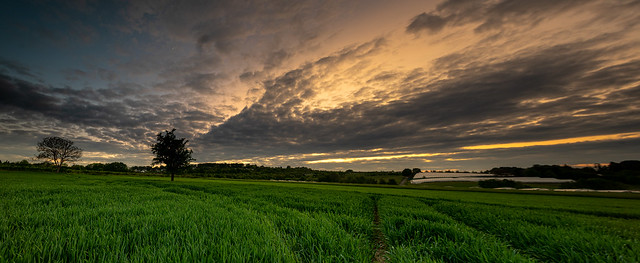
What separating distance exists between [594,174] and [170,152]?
477 ft

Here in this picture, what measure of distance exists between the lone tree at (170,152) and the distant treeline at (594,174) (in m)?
118

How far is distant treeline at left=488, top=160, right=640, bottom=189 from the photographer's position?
67.6 metres

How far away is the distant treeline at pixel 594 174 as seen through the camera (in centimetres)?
6756

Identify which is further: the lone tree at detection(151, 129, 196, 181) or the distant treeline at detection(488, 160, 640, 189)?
the distant treeline at detection(488, 160, 640, 189)

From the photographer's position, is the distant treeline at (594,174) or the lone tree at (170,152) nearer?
the lone tree at (170,152)

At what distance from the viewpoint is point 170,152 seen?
4516 cm

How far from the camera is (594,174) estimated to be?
81.2 meters

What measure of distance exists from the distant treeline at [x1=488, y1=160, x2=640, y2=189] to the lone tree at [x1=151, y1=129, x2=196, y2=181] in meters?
118

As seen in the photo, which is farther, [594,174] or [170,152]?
[594,174]

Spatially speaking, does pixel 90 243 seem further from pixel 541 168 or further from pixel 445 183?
pixel 541 168

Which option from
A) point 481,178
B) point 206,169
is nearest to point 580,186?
point 481,178

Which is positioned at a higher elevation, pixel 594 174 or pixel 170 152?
pixel 170 152

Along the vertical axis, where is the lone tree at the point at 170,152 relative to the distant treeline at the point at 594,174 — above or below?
above

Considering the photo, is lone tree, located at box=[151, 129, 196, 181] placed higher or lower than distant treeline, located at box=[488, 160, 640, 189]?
higher
